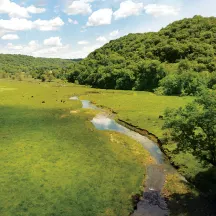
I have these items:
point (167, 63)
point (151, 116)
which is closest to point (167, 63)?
point (167, 63)

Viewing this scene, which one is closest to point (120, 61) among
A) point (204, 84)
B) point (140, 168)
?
point (204, 84)

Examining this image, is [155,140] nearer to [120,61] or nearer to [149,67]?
[149,67]

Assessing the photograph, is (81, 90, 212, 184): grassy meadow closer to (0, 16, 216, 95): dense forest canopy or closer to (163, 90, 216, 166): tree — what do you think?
(163, 90, 216, 166): tree

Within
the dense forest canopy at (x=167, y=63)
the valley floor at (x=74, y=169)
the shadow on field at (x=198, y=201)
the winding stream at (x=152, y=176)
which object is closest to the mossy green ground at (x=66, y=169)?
the valley floor at (x=74, y=169)

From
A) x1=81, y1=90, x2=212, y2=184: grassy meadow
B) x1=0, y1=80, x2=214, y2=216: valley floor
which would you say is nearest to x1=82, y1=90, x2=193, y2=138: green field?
x1=81, y1=90, x2=212, y2=184: grassy meadow

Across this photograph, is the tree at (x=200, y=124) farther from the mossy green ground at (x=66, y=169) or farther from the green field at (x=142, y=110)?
the green field at (x=142, y=110)

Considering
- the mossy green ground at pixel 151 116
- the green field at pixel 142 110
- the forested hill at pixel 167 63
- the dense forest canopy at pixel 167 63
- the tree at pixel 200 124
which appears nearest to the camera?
the tree at pixel 200 124

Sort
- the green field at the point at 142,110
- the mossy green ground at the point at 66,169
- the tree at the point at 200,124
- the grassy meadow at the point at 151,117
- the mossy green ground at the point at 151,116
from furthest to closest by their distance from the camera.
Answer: the green field at the point at 142,110
the mossy green ground at the point at 151,116
the grassy meadow at the point at 151,117
the tree at the point at 200,124
the mossy green ground at the point at 66,169
